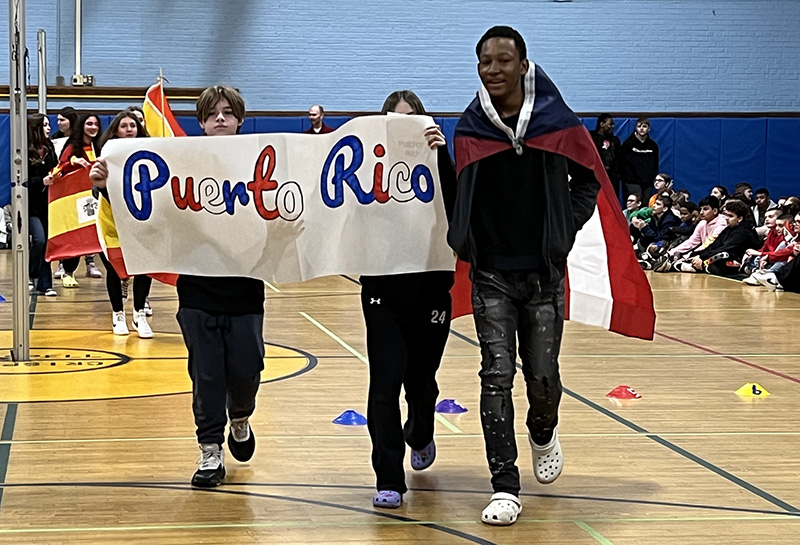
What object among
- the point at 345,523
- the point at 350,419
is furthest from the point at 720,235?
the point at 345,523

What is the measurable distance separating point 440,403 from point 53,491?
7.67 feet

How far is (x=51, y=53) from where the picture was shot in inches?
686

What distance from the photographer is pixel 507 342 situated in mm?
4102

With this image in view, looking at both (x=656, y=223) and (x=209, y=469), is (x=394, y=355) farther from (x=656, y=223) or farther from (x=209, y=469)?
(x=656, y=223)

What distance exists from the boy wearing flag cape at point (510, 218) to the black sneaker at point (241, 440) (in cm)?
109

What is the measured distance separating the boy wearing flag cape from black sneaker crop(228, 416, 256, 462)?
1.09m

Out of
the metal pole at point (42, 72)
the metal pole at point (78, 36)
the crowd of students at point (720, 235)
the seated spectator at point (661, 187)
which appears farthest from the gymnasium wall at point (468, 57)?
the crowd of students at point (720, 235)

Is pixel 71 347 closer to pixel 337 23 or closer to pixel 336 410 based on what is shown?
pixel 336 410

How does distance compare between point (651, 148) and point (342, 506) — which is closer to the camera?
point (342, 506)

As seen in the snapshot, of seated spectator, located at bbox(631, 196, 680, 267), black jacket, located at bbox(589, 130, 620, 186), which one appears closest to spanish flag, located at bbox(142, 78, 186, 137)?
seated spectator, located at bbox(631, 196, 680, 267)

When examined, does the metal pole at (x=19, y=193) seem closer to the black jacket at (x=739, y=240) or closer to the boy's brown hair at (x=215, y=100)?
the boy's brown hair at (x=215, y=100)

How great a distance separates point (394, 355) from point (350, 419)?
159 centimetres

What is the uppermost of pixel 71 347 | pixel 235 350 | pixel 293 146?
pixel 293 146

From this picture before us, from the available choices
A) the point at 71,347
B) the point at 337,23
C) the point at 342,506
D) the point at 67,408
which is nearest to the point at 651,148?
the point at 337,23
